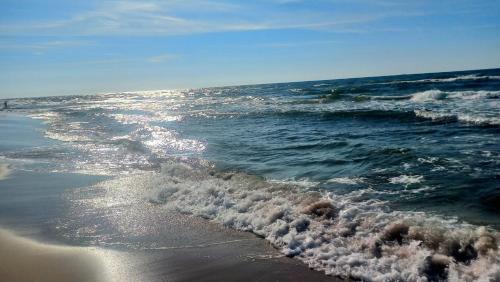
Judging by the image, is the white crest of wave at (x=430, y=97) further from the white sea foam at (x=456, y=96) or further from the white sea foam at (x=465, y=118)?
the white sea foam at (x=465, y=118)

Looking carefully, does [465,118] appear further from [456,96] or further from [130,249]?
[130,249]

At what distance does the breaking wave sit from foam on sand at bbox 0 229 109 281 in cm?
250

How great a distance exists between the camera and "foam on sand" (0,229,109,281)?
573cm

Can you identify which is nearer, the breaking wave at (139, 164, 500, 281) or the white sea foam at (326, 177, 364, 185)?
the breaking wave at (139, 164, 500, 281)

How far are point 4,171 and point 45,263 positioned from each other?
320 inches

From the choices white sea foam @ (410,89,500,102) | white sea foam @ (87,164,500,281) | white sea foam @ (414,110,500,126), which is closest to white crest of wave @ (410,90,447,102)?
white sea foam @ (410,89,500,102)

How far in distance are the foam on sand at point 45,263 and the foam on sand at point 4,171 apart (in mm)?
5903

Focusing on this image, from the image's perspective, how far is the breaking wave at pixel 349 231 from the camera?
531cm

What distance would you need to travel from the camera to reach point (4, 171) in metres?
13.0

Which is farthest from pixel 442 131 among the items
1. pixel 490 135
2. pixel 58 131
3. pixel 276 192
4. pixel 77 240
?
pixel 58 131

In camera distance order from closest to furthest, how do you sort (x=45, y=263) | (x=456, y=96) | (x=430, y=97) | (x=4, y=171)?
(x=45, y=263) < (x=4, y=171) < (x=456, y=96) < (x=430, y=97)

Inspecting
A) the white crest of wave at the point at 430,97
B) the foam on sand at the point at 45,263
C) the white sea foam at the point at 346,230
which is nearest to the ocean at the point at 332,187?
the white sea foam at the point at 346,230

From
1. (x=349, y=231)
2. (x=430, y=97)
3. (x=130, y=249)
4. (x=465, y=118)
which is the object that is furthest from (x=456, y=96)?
(x=130, y=249)

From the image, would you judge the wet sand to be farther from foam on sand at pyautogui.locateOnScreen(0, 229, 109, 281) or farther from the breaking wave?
the breaking wave
